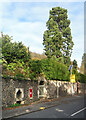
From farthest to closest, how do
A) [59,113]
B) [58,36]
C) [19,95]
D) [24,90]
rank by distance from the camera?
[58,36], [24,90], [19,95], [59,113]

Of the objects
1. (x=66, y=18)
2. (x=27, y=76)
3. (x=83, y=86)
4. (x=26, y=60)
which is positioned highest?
(x=66, y=18)

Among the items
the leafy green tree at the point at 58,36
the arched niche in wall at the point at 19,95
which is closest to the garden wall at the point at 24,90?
the arched niche in wall at the point at 19,95

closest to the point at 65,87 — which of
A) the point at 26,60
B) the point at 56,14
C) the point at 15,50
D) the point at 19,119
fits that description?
the point at 26,60

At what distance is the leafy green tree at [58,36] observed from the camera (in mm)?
35666

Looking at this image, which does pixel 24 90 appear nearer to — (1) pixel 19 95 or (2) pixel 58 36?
(1) pixel 19 95

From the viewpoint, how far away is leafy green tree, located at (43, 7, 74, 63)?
35.7m

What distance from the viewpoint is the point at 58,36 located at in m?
36.3

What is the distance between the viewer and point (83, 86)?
113ft

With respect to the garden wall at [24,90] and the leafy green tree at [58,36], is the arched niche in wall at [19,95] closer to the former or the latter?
the garden wall at [24,90]

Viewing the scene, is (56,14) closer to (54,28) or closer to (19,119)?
(54,28)

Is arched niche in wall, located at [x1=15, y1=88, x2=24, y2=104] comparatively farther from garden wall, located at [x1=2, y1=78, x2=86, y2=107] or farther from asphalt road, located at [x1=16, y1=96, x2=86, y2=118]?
asphalt road, located at [x1=16, y1=96, x2=86, y2=118]

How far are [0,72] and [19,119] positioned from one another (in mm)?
4819

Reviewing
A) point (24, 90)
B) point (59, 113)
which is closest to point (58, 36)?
point (24, 90)

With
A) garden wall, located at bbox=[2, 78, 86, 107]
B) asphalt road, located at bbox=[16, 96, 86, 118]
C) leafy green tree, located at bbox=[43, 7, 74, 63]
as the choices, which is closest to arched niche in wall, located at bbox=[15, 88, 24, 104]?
garden wall, located at bbox=[2, 78, 86, 107]
